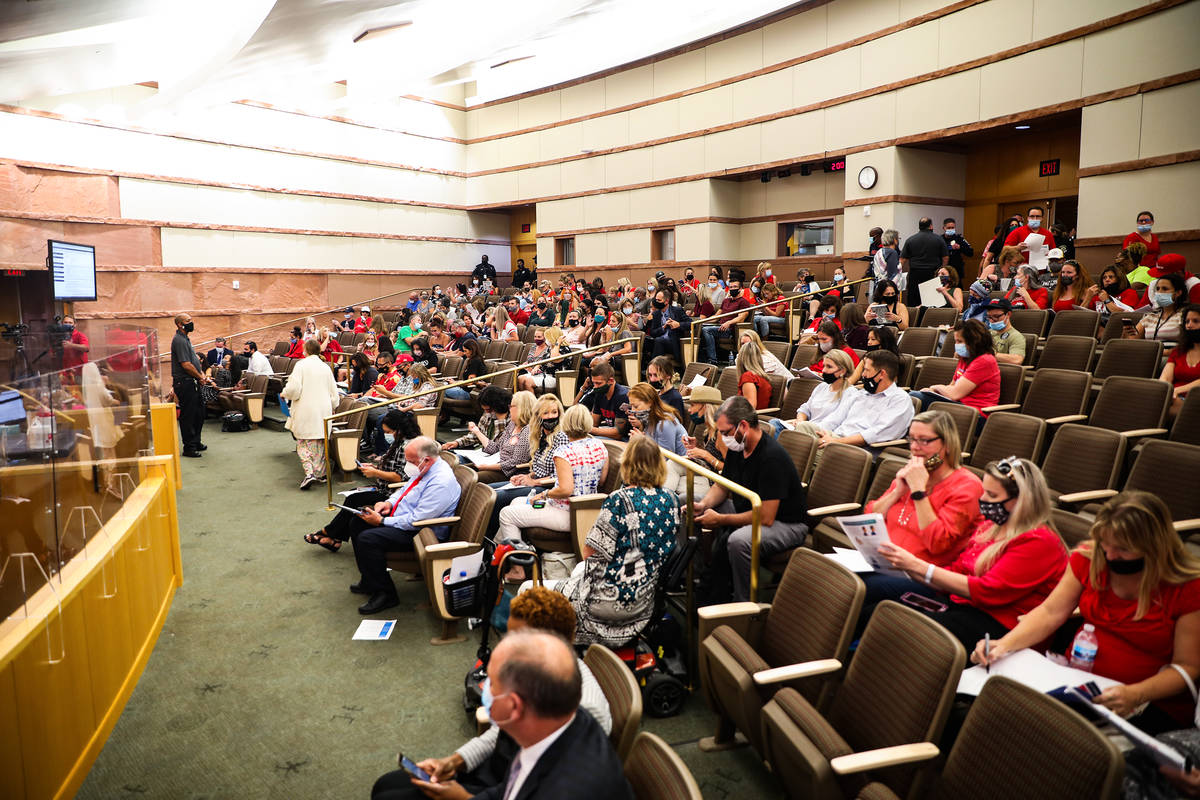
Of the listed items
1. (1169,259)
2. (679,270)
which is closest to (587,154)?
(679,270)

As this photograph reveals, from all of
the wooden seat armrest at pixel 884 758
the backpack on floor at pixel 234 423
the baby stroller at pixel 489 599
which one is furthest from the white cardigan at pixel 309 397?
the wooden seat armrest at pixel 884 758

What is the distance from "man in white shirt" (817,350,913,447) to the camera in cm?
489

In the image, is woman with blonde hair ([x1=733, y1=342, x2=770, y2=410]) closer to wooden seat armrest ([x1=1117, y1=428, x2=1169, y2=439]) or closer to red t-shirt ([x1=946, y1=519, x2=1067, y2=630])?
wooden seat armrest ([x1=1117, y1=428, x2=1169, y2=439])

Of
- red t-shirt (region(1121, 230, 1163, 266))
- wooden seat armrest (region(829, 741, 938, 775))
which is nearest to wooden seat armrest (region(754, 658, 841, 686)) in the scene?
wooden seat armrest (region(829, 741, 938, 775))

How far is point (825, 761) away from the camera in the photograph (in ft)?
6.60

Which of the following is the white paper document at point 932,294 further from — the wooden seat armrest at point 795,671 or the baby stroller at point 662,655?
the wooden seat armrest at point 795,671

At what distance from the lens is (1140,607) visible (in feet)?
7.38

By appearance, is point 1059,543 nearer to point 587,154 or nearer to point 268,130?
point 587,154

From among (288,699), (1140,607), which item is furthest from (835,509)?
(288,699)

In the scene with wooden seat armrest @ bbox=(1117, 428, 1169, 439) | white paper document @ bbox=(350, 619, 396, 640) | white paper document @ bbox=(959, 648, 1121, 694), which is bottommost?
white paper document @ bbox=(350, 619, 396, 640)

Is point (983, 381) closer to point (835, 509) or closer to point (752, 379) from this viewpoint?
point (752, 379)

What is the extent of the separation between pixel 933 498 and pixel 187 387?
821 cm

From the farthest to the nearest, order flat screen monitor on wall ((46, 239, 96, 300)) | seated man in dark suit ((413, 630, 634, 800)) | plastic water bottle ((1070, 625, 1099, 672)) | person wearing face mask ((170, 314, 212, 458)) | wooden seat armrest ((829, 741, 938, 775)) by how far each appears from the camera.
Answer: flat screen monitor on wall ((46, 239, 96, 300)) → person wearing face mask ((170, 314, 212, 458)) → plastic water bottle ((1070, 625, 1099, 672)) → wooden seat armrest ((829, 741, 938, 775)) → seated man in dark suit ((413, 630, 634, 800))

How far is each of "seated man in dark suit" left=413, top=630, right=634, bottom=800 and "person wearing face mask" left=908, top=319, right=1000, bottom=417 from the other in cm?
436
